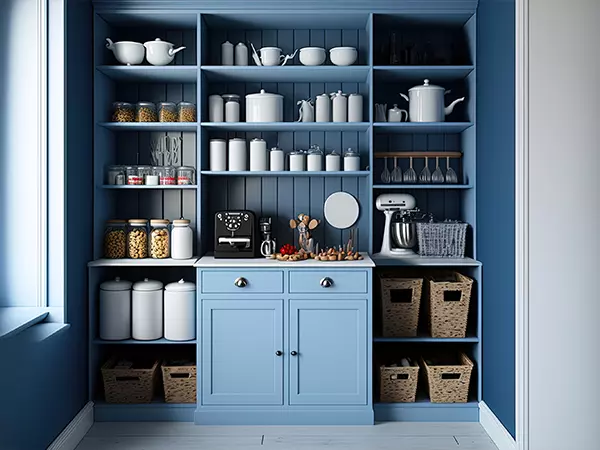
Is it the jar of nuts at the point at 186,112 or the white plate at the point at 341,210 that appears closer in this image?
the jar of nuts at the point at 186,112

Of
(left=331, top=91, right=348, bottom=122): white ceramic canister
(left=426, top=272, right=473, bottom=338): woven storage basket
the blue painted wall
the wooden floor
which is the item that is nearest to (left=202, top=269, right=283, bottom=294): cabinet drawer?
the wooden floor

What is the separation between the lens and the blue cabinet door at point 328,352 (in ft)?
10.9

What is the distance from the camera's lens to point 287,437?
3238 mm

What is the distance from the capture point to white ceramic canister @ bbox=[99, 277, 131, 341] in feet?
11.4

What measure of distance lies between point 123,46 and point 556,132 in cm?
230

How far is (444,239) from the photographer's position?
11.9ft

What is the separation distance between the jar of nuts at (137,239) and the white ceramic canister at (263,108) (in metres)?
0.85

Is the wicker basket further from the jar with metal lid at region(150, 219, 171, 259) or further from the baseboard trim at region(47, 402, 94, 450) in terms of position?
the baseboard trim at region(47, 402, 94, 450)

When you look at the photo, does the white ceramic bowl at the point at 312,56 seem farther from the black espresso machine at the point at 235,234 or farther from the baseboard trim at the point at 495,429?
the baseboard trim at the point at 495,429

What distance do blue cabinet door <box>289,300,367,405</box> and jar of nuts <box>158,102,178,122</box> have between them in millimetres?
1274

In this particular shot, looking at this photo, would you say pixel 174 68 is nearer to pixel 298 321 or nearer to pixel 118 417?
pixel 298 321

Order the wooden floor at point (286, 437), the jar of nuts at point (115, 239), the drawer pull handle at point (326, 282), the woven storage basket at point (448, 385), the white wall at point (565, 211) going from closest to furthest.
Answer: the white wall at point (565, 211)
the wooden floor at point (286, 437)
the drawer pull handle at point (326, 282)
the woven storage basket at point (448, 385)
the jar of nuts at point (115, 239)

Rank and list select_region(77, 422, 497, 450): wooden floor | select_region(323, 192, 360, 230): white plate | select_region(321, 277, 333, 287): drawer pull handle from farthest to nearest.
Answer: select_region(323, 192, 360, 230): white plate < select_region(321, 277, 333, 287): drawer pull handle < select_region(77, 422, 497, 450): wooden floor

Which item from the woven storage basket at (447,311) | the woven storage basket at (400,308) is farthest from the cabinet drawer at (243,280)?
the woven storage basket at (447,311)
